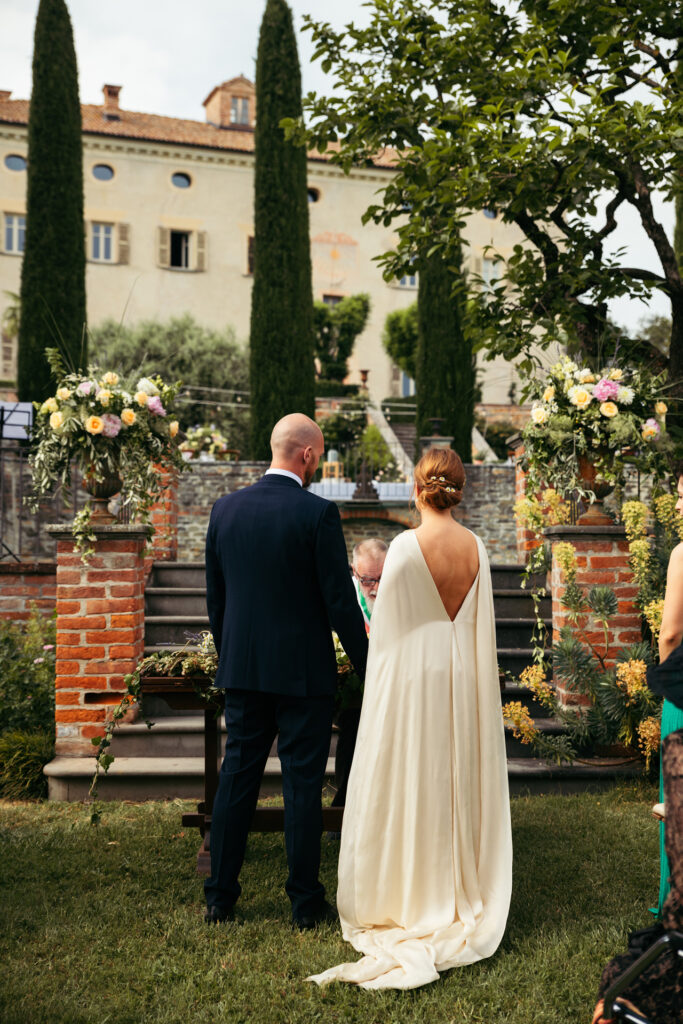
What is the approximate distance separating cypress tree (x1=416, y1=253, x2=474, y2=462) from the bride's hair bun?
13786 mm

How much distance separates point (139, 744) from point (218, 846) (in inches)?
93.4

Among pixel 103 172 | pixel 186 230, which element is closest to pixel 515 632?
pixel 186 230

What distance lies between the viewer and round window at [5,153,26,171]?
85.9 ft

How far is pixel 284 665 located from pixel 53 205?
54.7 ft

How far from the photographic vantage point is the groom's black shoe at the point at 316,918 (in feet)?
11.4

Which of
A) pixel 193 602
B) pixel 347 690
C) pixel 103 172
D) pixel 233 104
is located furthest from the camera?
pixel 233 104

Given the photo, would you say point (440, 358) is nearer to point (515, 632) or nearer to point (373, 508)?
point (373, 508)

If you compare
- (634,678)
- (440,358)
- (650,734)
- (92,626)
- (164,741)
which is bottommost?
(164,741)

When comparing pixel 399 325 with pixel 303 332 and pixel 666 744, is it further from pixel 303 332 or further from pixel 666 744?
pixel 666 744

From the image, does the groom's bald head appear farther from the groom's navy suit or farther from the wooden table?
the wooden table

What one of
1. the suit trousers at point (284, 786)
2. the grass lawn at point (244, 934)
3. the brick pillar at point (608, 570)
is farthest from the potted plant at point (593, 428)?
the suit trousers at point (284, 786)

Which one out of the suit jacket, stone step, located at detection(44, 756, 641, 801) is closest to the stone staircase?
stone step, located at detection(44, 756, 641, 801)

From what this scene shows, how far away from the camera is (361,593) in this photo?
4.96 meters

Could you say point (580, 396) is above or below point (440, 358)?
below
